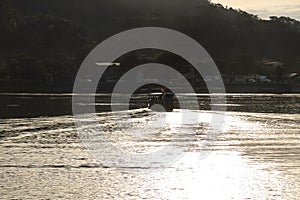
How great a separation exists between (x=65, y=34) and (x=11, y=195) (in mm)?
138184

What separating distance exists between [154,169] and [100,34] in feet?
517

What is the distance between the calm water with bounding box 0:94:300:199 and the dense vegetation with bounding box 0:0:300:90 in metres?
79.2

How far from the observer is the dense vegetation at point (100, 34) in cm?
12355

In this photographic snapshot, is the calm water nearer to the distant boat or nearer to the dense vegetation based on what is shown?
the distant boat

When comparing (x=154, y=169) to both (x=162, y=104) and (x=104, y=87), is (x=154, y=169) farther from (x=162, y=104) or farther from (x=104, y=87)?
(x=104, y=87)

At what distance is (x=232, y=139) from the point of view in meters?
29.6

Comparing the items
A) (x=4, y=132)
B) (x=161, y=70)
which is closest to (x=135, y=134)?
(x=4, y=132)

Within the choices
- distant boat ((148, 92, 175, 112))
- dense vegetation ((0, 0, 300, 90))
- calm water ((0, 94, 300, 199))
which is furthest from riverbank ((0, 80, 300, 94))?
calm water ((0, 94, 300, 199))

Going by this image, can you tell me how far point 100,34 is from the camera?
17612cm

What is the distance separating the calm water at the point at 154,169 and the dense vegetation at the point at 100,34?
79.2 m

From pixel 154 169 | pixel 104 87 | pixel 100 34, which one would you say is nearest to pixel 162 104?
pixel 154 169

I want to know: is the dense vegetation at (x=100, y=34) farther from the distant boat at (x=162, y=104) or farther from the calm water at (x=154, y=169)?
the calm water at (x=154, y=169)

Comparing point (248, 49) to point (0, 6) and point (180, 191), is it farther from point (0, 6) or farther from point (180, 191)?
point (180, 191)

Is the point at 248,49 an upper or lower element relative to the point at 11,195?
upper
